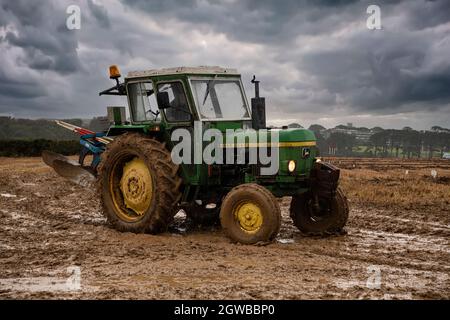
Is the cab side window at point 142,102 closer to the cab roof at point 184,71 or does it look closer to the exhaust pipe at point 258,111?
the cab roof at point 184,71

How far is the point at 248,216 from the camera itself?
7688 millimetres

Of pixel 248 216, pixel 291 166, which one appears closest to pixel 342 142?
pixel 291 166

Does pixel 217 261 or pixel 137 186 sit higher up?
pixel 137 186

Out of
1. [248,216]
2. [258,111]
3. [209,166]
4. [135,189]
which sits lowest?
[248,216]

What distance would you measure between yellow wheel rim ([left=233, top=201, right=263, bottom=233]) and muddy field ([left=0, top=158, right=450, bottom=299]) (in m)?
0.38

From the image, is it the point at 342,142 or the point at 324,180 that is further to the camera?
the point at 342,142

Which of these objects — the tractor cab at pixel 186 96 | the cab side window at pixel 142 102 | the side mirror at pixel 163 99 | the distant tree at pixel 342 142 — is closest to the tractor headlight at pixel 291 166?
the tractor cab at pixel 186 96

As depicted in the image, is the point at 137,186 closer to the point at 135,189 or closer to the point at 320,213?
the point at 135,189

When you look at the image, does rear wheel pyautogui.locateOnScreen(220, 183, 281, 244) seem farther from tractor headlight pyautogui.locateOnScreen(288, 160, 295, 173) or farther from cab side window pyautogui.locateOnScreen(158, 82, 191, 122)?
cab side window pyautogui.locateOnScreen(158, 82, 191, 122)

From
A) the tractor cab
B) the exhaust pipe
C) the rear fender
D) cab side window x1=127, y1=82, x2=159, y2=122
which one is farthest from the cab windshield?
the rear fender

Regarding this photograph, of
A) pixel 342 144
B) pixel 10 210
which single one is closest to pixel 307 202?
pixel 10 210

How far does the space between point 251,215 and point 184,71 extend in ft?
9.14

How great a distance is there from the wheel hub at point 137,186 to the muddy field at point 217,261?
60cm
